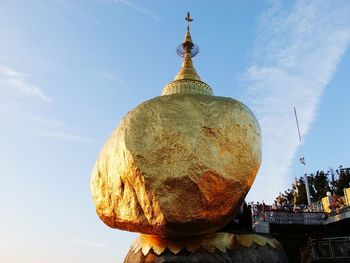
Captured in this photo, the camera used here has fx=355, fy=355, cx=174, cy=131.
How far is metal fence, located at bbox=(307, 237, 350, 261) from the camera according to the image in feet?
39.0

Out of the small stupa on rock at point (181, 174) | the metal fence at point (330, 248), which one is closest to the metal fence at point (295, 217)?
the metal fence at point (330, 248)

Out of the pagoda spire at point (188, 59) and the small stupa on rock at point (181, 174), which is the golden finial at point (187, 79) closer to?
the pagoda spire at point (188, 59)

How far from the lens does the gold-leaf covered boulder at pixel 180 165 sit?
8.29 metres

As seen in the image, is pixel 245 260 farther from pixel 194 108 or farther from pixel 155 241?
pixel 194 108

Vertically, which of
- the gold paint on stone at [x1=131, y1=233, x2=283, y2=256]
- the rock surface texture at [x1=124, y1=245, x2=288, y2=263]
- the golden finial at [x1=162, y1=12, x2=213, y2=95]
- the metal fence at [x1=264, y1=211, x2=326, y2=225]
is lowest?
the rock surface texture at [x1=124, y1=245, x2=288, y2=263]

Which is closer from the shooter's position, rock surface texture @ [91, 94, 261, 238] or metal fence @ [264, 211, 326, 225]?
rock surface texture @ [91, 94, 261, 238]

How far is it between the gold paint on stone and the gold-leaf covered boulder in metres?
0.42

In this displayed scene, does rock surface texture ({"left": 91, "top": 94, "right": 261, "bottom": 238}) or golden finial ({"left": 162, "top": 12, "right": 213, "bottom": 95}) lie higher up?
golden finial ({"left": 162, "top": 12, "right": 213, "bottom": 95})

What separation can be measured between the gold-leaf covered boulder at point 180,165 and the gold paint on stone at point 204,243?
1.39 ft

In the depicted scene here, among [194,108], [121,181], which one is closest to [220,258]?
[121,181]

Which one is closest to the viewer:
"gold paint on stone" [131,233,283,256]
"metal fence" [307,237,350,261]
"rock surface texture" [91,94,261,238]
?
"rock surface texture" [91,94,261,238]

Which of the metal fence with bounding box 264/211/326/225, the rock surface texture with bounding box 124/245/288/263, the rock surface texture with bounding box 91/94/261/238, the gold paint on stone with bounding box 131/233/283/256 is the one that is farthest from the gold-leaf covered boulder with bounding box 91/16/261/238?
the metal fence with bounding box 264/211/326/225

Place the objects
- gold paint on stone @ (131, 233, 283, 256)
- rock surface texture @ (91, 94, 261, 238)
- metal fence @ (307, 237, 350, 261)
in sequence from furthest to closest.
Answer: metal fence @ (307, 237, 350, 261), gold paint on stone @ (131, 233, 283, 256), rock surface texture @ (91, 94, 261, 238)

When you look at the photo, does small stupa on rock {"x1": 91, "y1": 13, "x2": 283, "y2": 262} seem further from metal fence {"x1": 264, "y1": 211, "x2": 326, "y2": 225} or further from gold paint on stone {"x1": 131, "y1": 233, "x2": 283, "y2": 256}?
metal fence {"x1": 264, "y1": 211, "x2": 326, "y2": 225}
